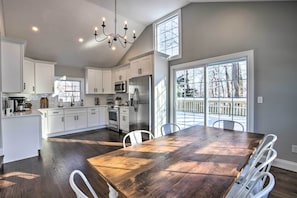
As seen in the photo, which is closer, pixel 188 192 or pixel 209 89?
pixel 188 192

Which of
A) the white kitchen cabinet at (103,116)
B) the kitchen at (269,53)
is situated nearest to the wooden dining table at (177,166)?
the kitchen at (269,53)

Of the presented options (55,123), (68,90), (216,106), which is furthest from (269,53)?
(68,90)

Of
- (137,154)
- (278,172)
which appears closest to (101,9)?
(137,154)

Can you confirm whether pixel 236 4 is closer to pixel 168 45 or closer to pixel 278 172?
pixel 168 45

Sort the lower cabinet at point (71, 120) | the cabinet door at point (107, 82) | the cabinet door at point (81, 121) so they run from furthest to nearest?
1. the cabinet door at point (107, 82)
2. the cabinet door at point (81, 121)
3. the lower cabinet at point (71, 120)

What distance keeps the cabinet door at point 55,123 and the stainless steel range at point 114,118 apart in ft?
5.29

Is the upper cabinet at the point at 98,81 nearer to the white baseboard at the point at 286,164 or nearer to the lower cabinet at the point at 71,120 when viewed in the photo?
the lower cabinet at the point at 71,120

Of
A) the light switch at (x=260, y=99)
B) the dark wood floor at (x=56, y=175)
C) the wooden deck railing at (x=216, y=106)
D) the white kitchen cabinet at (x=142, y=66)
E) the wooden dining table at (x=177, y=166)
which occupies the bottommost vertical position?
the dark wood floor at (x=56, y=175)

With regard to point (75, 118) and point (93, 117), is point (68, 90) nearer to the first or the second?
point (75, 118)

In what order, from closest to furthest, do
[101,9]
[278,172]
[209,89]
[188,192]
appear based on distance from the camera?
[188,192]
[278,172]
[209,89]
[101,9]

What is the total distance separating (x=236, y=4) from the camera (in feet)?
10.8

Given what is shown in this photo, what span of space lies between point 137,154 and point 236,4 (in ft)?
11.7

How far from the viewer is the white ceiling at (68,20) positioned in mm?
4023

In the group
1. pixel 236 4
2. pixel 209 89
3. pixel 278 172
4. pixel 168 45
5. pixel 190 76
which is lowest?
pixel 278 172
